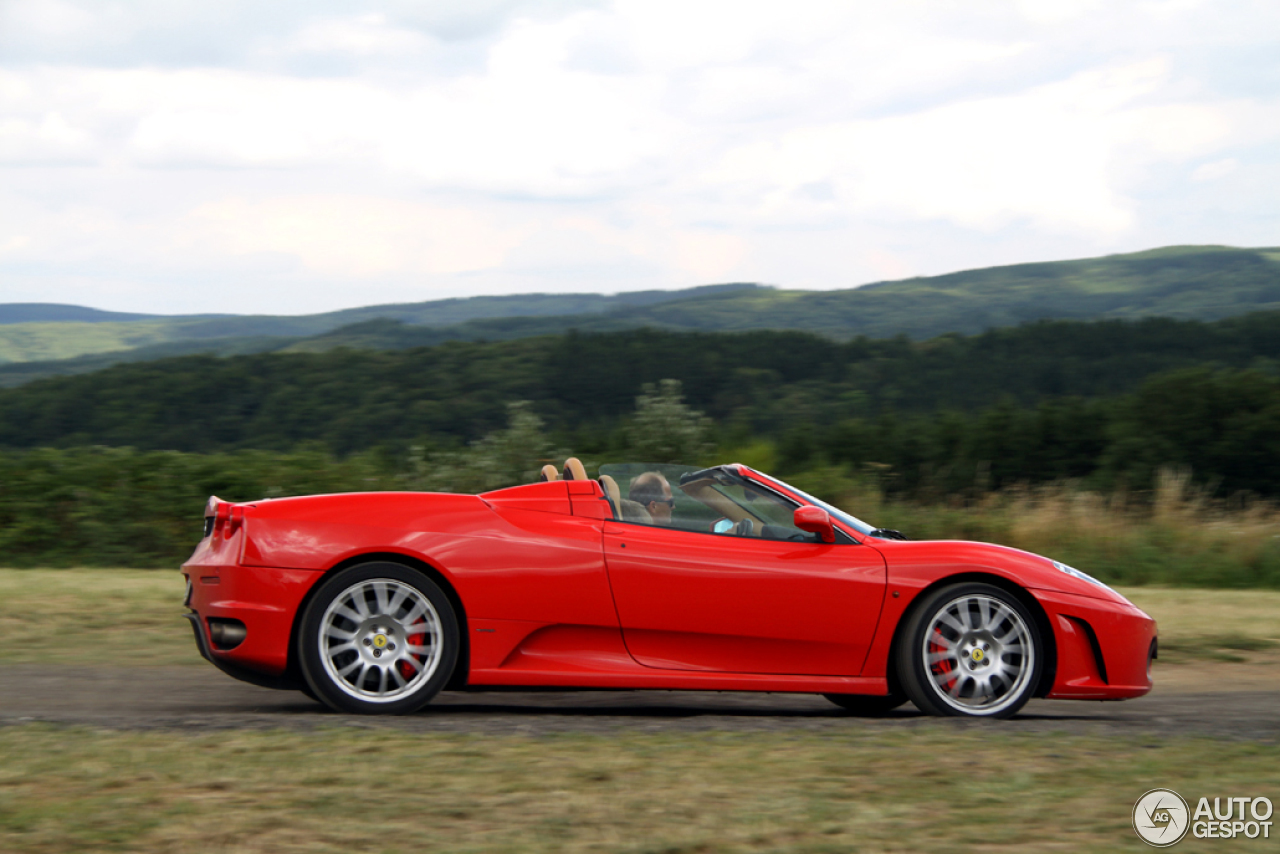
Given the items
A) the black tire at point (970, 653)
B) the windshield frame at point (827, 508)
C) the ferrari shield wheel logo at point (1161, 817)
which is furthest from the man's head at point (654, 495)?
the ferrari shield wheel logo at point (1161, 817)

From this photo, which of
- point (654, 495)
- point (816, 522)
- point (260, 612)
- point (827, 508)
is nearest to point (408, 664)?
point (260, 612)

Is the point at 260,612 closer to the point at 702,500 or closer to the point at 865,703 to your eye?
the point at 702,500

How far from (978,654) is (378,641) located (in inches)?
108

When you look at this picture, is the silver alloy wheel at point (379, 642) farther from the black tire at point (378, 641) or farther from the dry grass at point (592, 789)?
the dry grass at point (592, 789)

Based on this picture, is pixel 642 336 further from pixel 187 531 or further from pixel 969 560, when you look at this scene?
pixel 969 560

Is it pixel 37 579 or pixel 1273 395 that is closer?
pixel 37 579

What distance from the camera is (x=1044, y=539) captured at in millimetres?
16531

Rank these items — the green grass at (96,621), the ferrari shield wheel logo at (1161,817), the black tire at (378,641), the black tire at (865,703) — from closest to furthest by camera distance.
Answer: the ferrari shield wheel logo at (1161,817) < the black tire at (378,641) < the black tire at (865,703) < the green grass at (96,621)

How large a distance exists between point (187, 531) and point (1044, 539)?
11549 millimetres

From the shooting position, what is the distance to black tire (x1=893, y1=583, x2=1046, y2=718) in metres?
5.72

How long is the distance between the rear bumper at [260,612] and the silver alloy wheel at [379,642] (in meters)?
0.17

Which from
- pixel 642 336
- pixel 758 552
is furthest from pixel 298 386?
pixel 758 552

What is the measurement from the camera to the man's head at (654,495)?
19.3ft

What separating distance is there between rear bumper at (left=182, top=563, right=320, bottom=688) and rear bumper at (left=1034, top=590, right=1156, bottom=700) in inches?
134
